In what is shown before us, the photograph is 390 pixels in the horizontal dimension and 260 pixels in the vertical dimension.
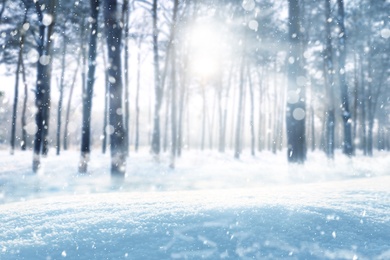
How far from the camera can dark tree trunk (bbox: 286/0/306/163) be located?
996 cm

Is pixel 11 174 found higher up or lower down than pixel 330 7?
lower down

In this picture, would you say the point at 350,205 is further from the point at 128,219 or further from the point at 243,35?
the point at 243,35

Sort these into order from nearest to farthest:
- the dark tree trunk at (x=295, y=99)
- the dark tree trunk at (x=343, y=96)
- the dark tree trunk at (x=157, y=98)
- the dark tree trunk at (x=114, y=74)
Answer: the dark tree trunk at (x=114, y=74)
the dark tree trunk at (x=295, y=99)
the dark tree trunk at (x=157, y=98)
the dark tree trunk at (x=343, y=96)

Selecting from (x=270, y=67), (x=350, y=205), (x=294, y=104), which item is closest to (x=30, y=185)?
(x=294, y=104)

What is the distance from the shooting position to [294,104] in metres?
9.95

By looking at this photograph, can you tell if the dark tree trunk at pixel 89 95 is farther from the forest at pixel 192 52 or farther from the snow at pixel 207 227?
the snow at pixel 207 227

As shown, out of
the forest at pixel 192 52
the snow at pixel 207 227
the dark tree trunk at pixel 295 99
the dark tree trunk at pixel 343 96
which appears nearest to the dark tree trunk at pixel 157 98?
the forest at pixel 192 52

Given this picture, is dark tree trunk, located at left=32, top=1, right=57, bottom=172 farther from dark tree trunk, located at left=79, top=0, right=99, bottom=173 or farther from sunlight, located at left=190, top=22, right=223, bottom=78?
sunlight, located at left=190, top=22, right=223, bottom=78

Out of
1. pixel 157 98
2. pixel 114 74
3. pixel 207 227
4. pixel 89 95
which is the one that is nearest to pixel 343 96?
pixel 157 98

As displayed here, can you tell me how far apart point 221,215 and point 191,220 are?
0.78ft

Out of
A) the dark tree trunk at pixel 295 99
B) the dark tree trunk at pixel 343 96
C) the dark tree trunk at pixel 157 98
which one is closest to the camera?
the dark tree trunk at pixel 295 99

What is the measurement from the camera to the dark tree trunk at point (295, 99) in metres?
9.96

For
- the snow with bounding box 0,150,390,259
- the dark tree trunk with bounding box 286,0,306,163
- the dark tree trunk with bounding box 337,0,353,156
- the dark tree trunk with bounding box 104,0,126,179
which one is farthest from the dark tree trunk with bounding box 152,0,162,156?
the snow with bounding box 0,150,390,259

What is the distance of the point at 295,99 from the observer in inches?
390
